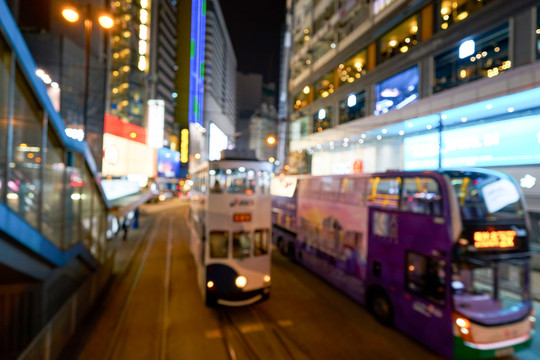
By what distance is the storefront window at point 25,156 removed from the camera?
420 cm

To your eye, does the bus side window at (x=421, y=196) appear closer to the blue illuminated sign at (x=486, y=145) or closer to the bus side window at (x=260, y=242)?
the bus side window at (x=260, y=242)

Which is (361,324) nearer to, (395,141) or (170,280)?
(170,280)

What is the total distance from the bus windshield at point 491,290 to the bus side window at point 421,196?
1.20 metres

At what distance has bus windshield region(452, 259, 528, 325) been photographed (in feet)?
17.2

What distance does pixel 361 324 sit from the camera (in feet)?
23.4

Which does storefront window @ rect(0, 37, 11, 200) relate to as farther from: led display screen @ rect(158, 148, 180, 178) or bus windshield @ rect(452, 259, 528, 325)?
led display screen @ rect(158, 148, 180, 178)

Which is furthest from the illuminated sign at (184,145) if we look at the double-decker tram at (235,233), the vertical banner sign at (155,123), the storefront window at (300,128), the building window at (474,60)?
the double-decker tram at (235,233)

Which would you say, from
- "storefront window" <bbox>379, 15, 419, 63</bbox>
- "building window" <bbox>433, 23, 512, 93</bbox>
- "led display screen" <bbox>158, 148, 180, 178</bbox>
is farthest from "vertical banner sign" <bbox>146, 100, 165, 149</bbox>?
"building window" <bbox>433, 23, 512, 93</bbox>

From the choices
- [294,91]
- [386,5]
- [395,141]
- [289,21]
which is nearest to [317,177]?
[395,141]

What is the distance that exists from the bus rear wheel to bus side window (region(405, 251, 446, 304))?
3.19 ft

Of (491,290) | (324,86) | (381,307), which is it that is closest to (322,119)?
(324,86)

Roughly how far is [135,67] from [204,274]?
42530 mm

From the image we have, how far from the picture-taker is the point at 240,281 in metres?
7.30

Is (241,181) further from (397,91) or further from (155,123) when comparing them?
(155,123)
